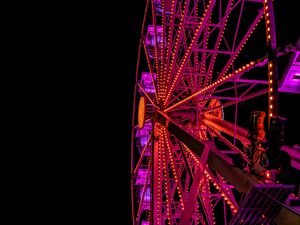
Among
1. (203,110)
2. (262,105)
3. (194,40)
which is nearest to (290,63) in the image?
(194,40)

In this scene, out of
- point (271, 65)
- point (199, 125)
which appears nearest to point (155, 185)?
point (199, 125)

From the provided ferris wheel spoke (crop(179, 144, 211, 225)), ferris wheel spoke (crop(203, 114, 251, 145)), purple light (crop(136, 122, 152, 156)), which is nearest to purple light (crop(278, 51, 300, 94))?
ferris wheel spoke (crop(203, 114, 251, 145))

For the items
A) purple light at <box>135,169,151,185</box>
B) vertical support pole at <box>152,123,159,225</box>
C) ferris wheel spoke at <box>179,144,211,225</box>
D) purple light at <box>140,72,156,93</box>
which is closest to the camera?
ferris wheel spoke at <box>179,144,211,225</box>

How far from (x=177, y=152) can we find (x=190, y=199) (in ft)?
15.9

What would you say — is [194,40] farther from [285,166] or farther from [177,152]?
[285,166]

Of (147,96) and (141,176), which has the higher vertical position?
(147,96)

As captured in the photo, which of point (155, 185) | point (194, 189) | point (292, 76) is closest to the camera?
point (292, 76)

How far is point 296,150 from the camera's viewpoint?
18.3 feet

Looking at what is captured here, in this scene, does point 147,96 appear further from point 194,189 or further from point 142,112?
point 194,189

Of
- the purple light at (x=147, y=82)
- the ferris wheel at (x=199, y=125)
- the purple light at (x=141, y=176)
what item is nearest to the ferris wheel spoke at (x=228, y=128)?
the ferris wheel at (x=199, y=125)

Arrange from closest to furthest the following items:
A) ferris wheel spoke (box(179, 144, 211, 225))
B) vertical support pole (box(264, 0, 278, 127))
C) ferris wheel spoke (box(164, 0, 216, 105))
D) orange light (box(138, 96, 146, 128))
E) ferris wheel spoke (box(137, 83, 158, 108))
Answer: vertical support pole (box(264, 0, 278, 127)) < ferris wheel spoke (box(179, 144, 211, 225)) < ferris wheel spoke (box(164, 0, 216, 105)) < orange light (box(138, 96, 146, 128)) < ferris wheel spoke (box(137, 83, 158, 108))

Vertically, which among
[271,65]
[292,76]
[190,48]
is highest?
[190,48]

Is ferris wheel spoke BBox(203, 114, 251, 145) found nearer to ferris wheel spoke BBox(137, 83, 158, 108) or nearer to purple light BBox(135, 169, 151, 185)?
ferris wheel spoke BBox(137, 83, 158, 108)

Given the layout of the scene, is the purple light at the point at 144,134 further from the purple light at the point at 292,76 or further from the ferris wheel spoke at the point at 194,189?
the purple light at the point at 292,76
